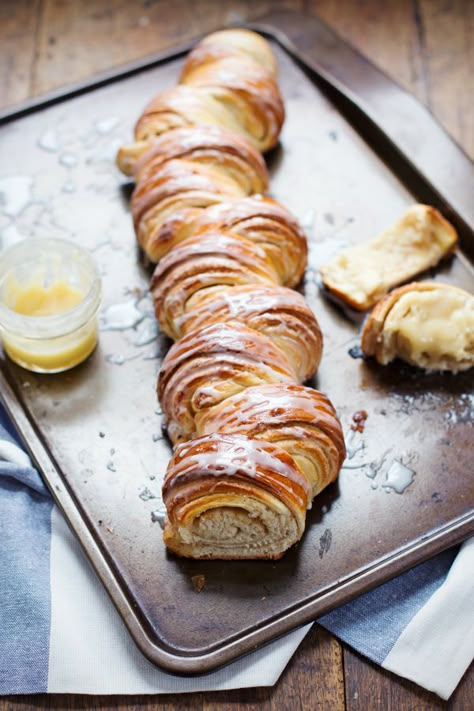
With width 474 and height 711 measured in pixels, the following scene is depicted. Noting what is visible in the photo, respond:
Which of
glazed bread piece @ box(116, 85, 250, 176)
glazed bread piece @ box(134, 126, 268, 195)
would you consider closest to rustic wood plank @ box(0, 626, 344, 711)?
glazed bread piece @ box(134, 126, 268, 195)

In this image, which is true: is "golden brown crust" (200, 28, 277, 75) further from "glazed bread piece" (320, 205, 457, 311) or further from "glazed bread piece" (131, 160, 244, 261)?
"glazed bread piece" (320, 205, 457, 311)

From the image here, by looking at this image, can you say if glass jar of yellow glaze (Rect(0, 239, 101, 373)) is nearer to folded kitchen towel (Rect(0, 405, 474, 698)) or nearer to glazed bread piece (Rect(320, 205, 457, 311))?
folded kitchen towel (Rect(0, 405, 474, 698))

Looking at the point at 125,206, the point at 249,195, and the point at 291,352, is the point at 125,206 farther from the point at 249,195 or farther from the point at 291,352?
the point at 291,352

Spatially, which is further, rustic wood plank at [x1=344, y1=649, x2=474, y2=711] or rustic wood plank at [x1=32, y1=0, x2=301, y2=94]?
rustic wood plank at [x1=32, y1=0, x2=301, y2=94]

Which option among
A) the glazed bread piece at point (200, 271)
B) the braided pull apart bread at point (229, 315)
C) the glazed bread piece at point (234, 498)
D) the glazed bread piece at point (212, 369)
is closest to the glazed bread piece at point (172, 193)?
the braided pull apart bread at point (229, 315)

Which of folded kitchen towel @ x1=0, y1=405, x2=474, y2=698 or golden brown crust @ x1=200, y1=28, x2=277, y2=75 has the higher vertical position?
golden brown crust @ x1=200, y1=28, x2=277, y2=75

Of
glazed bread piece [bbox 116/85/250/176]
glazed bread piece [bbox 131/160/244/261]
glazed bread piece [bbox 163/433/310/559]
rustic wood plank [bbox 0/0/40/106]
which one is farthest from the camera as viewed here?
rustic wood plank [bbox 0/0/40/106]

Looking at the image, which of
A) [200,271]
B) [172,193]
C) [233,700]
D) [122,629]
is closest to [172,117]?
[172,193]

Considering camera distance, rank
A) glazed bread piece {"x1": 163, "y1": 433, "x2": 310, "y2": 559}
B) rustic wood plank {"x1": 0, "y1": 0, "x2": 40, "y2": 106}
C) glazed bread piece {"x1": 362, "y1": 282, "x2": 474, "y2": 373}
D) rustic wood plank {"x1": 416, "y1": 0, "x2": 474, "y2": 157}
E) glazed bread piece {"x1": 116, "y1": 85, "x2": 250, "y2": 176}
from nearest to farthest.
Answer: glazed bread piece {"x1": 163, "y1": 433, "x2": 310, "y2": 559}
glazed bread piece {"x1": 362, "y1": 282, "x2": 474, "y2": 373}
glazed bread piece {"x1": 116, "y1": 85, "x2": 250, "y2": 176}
rustic wood plank {"x1": 416, "y1": 0, "x2": 474, "y2": 157}
rustic wood plank {"x1": 0, "y1": 0, "x2": 40, "y2": 106}

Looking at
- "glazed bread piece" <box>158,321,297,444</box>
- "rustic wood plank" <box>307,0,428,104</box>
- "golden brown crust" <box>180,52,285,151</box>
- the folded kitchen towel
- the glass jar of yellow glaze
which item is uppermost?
"golden brown crust" <box>180,52,285,151</box>
